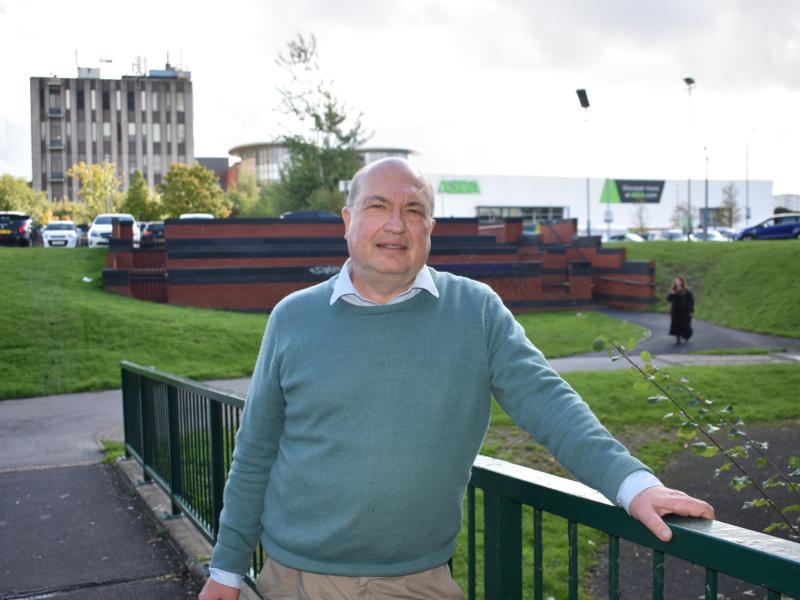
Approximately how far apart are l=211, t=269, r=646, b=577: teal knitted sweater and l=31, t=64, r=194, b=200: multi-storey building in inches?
4484

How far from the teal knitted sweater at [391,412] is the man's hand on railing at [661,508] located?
1.08ft

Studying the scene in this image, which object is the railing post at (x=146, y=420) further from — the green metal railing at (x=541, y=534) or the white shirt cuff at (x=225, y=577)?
the white shirt cuff at (x=225, y=577)

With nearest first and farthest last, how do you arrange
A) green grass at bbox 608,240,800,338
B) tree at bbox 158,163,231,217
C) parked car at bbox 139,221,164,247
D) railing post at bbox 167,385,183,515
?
railing post at bbox 167,385,183,515 → green grass at bbox 608,240,800,338 → parked car at bbox 139,221,164,247 → tree at bbox 158,163,231,217

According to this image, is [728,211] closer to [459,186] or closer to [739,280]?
[459,186]

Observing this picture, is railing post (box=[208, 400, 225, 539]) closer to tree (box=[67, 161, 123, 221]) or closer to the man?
the man

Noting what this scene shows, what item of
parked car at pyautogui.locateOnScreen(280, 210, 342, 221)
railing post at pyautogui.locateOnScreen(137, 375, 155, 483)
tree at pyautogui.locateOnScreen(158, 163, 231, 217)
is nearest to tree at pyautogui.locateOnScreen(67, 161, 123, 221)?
tree at pyautogui.locateOnScreen(158, 163, 231, 217)

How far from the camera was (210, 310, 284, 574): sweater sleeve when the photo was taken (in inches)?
106

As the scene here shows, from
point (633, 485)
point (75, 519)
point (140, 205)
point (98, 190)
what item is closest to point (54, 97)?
point (98, 190)

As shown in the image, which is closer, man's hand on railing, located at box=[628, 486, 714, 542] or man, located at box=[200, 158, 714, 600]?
man's hand on railing, located at box=[628, 486, 714, 542]

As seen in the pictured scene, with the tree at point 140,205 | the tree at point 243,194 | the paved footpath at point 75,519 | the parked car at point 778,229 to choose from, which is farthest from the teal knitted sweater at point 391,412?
the tree at point 243,194

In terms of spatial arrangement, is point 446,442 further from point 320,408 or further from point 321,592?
point 321,592

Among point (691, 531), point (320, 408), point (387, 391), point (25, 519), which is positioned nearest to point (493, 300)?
point (387, 391)

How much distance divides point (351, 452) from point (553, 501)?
570 millimetres

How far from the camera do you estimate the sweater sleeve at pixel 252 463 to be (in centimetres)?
269
